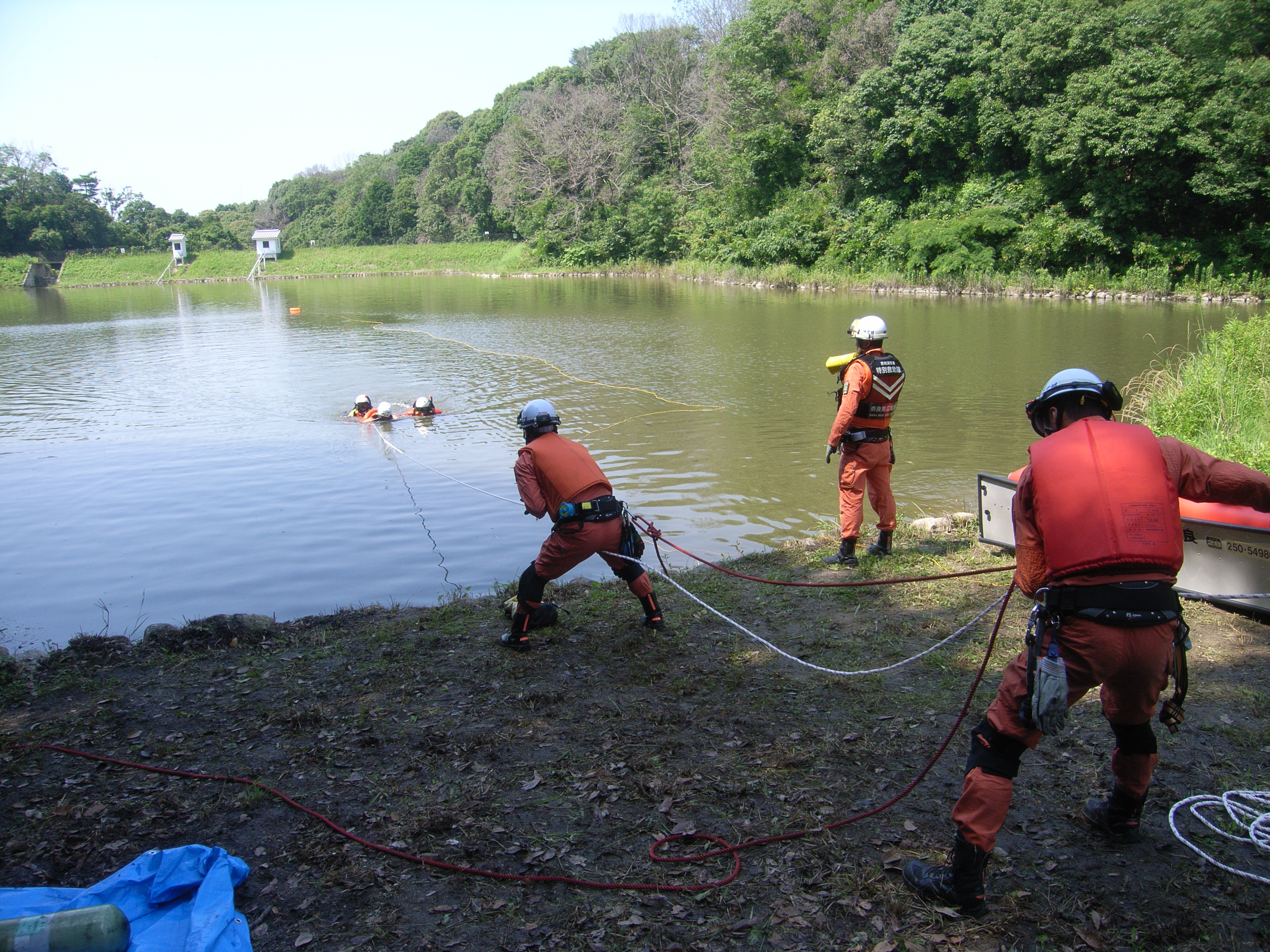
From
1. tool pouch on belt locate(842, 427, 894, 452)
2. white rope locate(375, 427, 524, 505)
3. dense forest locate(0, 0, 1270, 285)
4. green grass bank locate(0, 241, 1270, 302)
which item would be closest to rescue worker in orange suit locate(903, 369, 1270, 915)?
tool pouch on belt locate(842, 427, 894, 452)

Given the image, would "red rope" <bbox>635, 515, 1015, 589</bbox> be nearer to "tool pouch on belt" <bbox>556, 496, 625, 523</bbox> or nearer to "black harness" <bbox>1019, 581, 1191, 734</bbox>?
"tool pouch on belt" <bbox>556, 496, 625, 523</bbox>

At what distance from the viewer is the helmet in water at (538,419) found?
230 inches

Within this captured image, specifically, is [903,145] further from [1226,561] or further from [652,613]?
[652,613]

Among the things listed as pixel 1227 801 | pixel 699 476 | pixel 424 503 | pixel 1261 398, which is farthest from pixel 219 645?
pixel 1261 398

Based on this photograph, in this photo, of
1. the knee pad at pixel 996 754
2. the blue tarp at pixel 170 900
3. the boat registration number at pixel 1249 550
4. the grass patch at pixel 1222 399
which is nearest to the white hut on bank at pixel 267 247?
the grass patch at pixel 1222 399

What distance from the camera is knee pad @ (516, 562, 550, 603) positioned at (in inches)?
224

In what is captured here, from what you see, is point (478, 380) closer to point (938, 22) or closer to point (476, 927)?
point (476, 927)

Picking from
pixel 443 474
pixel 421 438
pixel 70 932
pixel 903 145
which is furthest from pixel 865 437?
pixel 903 145

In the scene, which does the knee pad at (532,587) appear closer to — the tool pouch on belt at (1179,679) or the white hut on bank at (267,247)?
the tool pouch on belt at (1179,679)

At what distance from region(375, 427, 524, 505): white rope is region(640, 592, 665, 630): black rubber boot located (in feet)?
12.6

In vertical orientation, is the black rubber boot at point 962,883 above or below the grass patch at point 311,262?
below

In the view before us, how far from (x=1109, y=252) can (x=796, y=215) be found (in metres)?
16.8

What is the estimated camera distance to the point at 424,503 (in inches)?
437

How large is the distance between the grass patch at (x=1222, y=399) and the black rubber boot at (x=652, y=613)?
21.1ft
